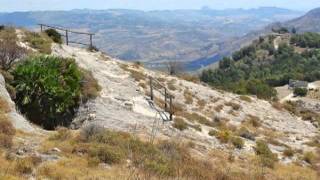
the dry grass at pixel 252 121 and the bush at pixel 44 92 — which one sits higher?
the bush at pixel 44 92

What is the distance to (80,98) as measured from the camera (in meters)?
24.6

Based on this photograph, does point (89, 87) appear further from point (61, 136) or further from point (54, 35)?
point (54, 35)

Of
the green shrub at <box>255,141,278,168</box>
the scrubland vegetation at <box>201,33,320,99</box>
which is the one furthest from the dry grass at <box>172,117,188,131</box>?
the scrubland vegetation at <box>201,33,320,99</box>

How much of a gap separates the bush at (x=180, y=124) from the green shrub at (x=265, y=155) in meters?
3.59

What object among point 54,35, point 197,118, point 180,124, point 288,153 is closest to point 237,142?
point 288,153

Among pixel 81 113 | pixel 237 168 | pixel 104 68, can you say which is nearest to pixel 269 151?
pixel 237 168

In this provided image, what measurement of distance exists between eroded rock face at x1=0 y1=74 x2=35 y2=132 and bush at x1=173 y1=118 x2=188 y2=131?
319 inches

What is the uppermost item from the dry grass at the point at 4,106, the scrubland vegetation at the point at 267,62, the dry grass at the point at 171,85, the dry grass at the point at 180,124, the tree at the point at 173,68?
the dry grass at the point at 4,106

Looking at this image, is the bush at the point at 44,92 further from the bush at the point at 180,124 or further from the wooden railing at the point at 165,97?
the wooden railing at the point at 165,97

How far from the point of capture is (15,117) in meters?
18.5

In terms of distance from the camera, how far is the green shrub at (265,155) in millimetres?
21344

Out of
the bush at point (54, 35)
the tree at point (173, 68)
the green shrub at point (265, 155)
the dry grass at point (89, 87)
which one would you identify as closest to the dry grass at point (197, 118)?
the green shrub at point (265, 155)

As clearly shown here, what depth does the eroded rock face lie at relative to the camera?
17.8m

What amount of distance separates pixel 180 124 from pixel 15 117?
9.01 metres
